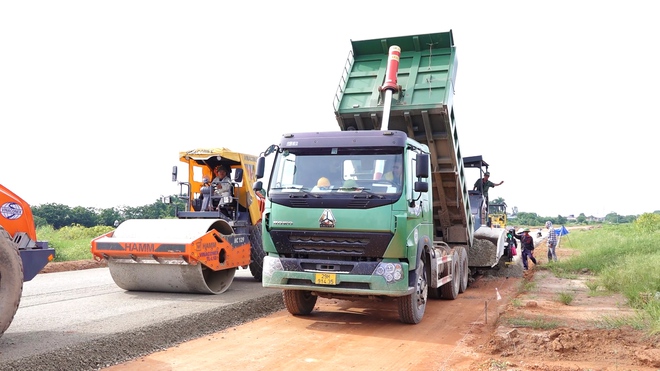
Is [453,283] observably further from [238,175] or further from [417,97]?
[238,175]

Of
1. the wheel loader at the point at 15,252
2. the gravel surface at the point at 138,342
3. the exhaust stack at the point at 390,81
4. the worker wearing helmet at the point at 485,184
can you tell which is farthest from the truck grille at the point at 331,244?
the worker wearing helmet at the point at 485,184

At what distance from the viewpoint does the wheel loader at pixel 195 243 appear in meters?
8.92

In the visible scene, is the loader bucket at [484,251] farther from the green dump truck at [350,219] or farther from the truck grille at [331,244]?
the truck grille at [331,244]

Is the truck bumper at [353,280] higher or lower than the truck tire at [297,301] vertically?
higher

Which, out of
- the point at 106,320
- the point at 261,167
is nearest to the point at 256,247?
the point at 261,167

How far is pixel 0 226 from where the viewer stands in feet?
18.9

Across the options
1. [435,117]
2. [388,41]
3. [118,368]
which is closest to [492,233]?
[435,117]

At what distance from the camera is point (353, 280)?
748cm

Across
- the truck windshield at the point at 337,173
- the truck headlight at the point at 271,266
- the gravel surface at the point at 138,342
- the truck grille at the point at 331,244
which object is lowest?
the gravel surface at the point at 138,342

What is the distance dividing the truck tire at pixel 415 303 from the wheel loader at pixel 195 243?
3149mm

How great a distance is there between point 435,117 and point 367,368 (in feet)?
17.1

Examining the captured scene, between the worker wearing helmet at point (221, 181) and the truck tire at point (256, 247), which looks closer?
the worker wearing helmet at point (221, 181)

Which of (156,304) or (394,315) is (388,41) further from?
(156,304)

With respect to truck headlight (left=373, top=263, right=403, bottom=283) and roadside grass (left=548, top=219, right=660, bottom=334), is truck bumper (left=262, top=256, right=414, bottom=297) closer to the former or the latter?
truck headlight (left=373, top=263, right=403, bottom=283)
